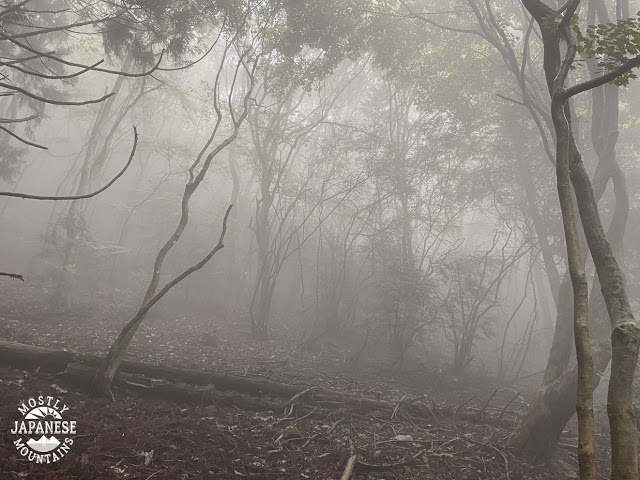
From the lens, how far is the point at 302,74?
10125mm

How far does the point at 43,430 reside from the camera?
3.66m

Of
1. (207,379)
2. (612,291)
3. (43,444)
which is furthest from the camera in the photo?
(207,379)

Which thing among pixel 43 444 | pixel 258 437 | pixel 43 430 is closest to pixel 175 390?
pixel 258 437

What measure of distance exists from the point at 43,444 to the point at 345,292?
11.4 meters

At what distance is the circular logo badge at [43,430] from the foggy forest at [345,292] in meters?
0.02

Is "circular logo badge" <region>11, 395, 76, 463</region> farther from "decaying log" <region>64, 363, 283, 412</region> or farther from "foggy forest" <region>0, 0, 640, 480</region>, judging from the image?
"decaying log" <region>64, 363, 283, 412</region>

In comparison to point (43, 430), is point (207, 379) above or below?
above

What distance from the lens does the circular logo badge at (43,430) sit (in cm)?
336

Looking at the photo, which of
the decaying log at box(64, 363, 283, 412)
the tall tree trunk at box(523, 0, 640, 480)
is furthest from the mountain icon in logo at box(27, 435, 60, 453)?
the tall tree trunk at box(523, 0, 640, 480)

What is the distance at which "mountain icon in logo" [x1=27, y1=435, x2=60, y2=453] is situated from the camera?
11.2 ft

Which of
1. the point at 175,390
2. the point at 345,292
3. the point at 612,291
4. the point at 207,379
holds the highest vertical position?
the point at 345,292

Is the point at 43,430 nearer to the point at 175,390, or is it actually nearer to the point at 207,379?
the point at 175,390

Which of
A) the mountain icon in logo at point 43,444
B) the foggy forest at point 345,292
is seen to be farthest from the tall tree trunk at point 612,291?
the mountain icon in logo at point 43,444

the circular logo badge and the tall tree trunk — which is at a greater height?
the tall tree trunk
